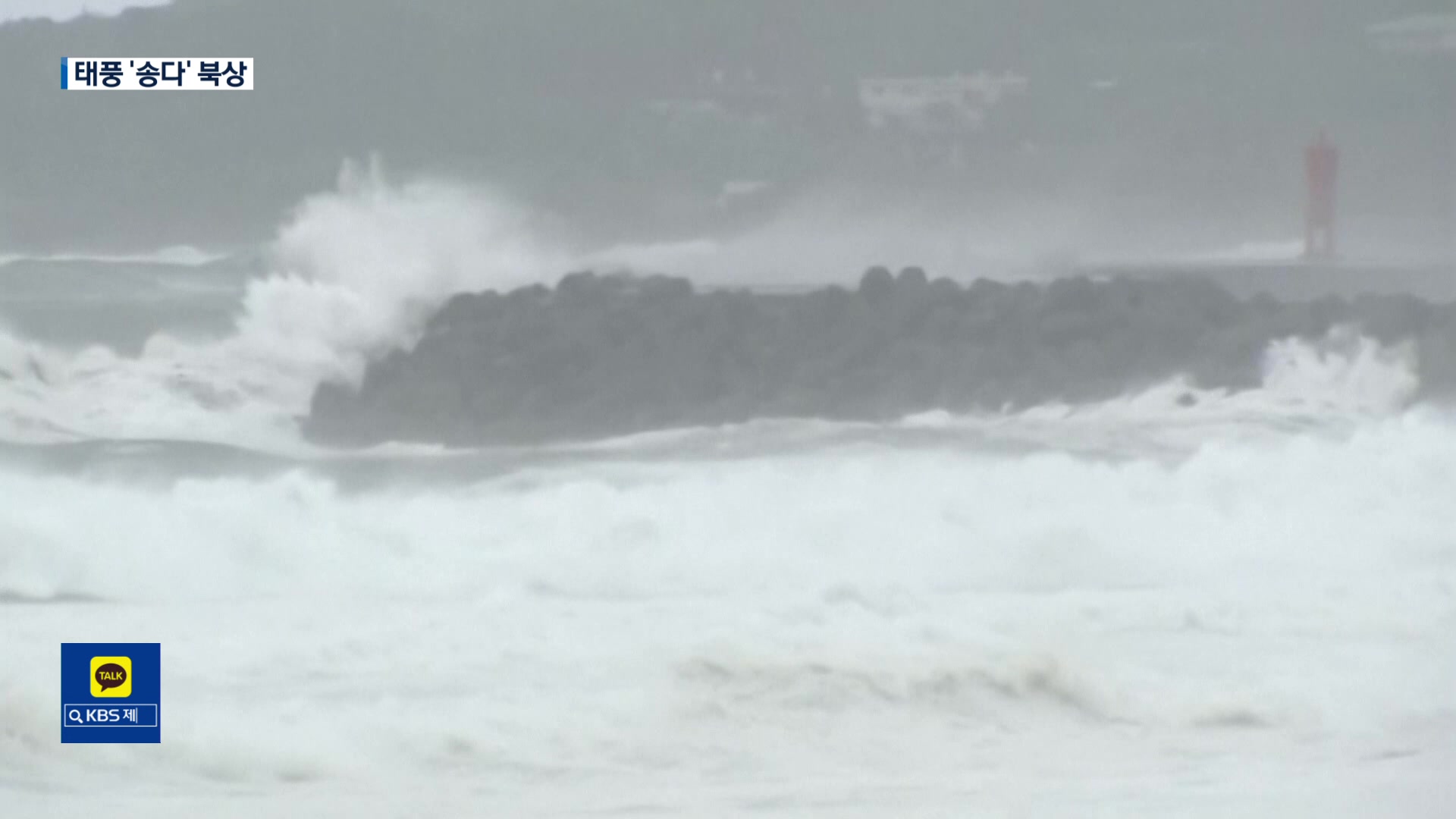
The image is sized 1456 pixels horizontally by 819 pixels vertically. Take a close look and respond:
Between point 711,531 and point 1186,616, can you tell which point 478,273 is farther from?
point 1186,616

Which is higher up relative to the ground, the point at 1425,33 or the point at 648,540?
the point at 1425,33

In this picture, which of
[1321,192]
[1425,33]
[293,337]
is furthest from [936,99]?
[293,337]

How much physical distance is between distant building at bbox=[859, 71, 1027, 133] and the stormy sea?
212 mm

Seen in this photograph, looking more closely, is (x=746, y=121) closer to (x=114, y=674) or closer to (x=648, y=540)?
(x=648, y=540)

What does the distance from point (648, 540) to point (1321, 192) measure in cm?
107

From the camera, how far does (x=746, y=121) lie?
2025mm

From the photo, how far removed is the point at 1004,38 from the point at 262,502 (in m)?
1.21

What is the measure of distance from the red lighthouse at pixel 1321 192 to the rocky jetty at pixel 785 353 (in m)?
0.11

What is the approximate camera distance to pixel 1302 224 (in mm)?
2059

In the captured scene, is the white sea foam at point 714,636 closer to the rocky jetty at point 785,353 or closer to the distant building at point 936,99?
the rocky jetty at point 785,353

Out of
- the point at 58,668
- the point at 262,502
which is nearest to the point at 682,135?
the point at 262,502

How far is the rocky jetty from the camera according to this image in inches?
77.0

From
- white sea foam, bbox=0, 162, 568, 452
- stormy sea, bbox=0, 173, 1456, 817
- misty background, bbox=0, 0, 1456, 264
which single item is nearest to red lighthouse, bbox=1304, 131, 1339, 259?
misty background, bbox=0, 0, 1456, 264

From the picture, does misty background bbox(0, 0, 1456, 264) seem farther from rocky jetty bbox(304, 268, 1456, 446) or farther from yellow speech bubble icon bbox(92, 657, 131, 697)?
yellow speech bubble icon bbox(92, 657, 131, 697)
